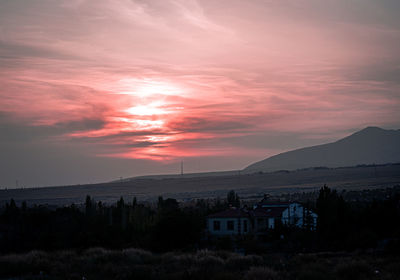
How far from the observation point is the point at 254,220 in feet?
167

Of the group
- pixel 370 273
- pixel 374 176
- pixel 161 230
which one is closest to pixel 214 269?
pixel 370 273

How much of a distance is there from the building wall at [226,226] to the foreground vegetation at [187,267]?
2012 cm

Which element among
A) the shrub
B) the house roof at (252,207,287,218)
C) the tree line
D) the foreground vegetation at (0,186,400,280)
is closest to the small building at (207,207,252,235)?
the foreground vegetation at (0,186,400,280)

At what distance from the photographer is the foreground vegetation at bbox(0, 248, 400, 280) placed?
22391 millimetres

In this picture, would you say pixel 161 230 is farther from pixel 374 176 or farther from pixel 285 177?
pixel 285 177

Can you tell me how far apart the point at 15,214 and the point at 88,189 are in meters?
144

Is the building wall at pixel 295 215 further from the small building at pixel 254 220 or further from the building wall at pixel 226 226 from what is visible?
the building wall at pixel 226 226

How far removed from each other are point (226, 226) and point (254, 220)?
2735 mm

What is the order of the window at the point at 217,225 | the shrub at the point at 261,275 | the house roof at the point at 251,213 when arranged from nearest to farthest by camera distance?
the shrub at the point at 261,275 → the house roof at the point at 251,213 → the window at the point at 217,225

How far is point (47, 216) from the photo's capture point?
49.5 m

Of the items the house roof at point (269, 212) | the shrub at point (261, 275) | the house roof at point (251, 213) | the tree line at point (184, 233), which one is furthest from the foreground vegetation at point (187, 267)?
the house roof at point (269, 212)

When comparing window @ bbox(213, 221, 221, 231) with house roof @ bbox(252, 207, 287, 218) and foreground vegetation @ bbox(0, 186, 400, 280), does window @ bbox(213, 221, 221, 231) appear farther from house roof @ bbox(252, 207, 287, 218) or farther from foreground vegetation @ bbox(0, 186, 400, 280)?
house roof @ bbox(252, 207, 287, 218)

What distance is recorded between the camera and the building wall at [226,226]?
50.1 m

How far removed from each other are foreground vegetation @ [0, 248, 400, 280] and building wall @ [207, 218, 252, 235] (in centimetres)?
2012
